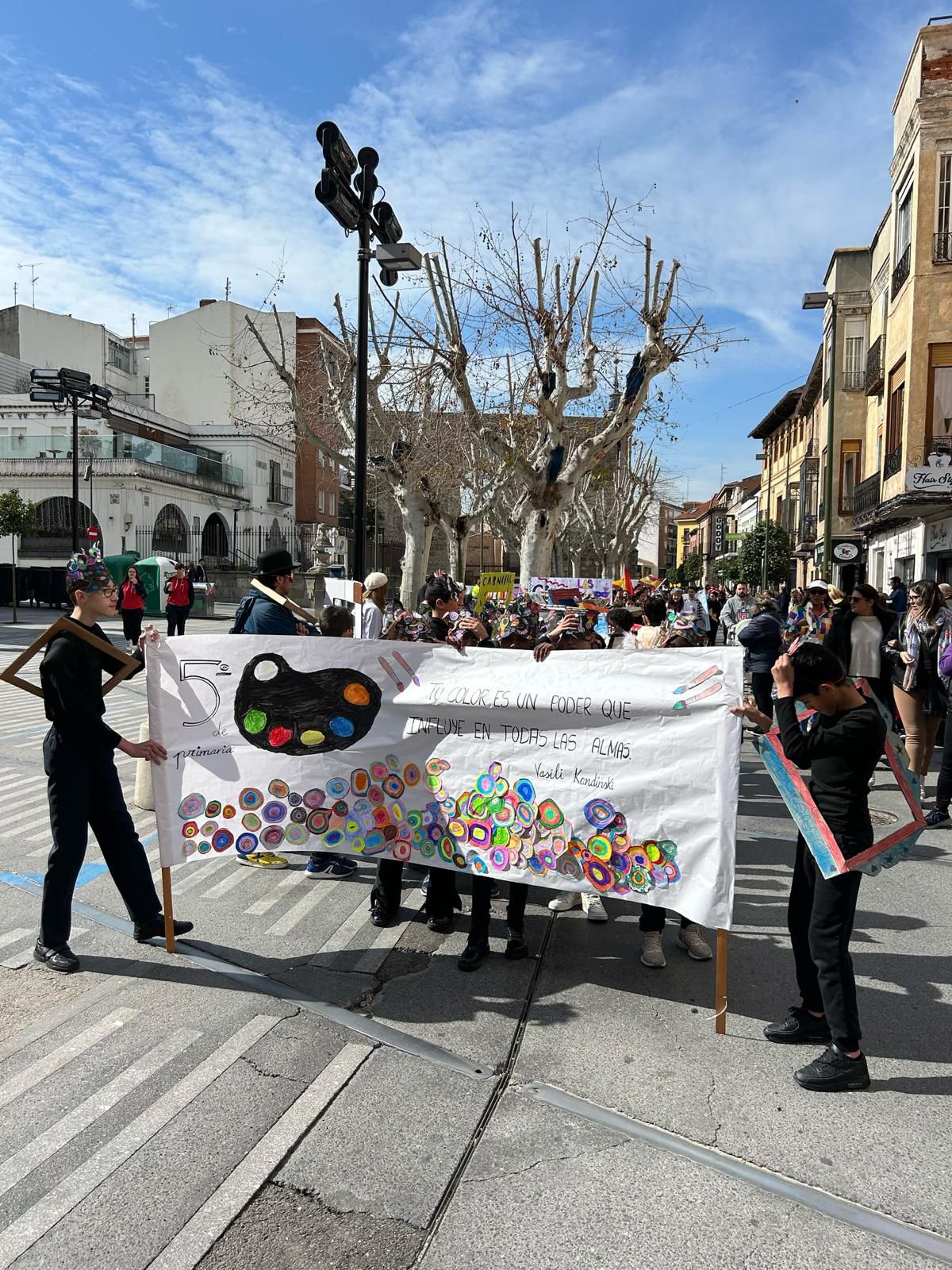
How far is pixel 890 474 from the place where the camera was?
2359cm

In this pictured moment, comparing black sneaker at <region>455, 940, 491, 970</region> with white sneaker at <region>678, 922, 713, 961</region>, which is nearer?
black sneaker at <region>455, 940, 491, 970</region>

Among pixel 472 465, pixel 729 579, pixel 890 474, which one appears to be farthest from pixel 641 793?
pixel 729 579

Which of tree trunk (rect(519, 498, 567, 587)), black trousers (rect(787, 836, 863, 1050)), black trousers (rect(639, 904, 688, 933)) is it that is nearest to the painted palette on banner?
black trousers (rect(787, 836, 863, 1050))

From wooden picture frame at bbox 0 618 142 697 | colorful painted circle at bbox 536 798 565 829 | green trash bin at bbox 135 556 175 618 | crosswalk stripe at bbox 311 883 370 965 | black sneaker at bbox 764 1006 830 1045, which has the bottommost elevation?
crosswalk stripe at bbox 311 883 370 965

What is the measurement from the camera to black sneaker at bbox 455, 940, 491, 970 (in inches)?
172

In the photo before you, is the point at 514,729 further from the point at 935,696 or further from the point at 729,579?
the point at 729,579

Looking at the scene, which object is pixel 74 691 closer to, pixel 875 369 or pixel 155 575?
pixel 875 369

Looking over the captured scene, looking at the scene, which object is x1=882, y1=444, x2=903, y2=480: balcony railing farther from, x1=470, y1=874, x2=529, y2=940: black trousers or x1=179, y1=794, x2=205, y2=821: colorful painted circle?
x1=179, y1=794, x2=205, y2=821: colorful painted circle

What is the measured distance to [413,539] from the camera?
20.9m

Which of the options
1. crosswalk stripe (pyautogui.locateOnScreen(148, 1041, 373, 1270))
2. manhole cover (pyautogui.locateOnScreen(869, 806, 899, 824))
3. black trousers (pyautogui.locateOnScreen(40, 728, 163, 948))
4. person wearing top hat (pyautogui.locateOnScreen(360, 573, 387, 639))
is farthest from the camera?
person wearing top hat (pyautogui.locateOnScreen(360, 573, 387, 639))

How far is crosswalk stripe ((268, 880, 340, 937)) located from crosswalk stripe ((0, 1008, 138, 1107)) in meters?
1.05

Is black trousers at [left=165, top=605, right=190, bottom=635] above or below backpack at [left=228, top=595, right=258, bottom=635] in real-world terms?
below

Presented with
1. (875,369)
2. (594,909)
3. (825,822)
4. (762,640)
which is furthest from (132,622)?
(875,369)

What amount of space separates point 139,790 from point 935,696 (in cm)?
672
